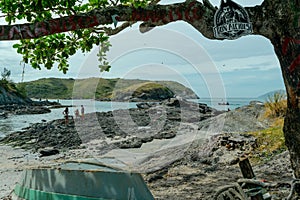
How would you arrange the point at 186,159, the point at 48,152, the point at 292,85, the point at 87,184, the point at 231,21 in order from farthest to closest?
the point at 48,152 < the point at 186,159 < the point at 292,85 < the point at 231,21 < the point at 87,184

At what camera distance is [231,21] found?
16.2ft

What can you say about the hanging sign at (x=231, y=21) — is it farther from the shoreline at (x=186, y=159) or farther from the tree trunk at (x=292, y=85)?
the shoreline at (x=186, y=159)

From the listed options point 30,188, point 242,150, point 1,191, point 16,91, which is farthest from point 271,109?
point 16,91

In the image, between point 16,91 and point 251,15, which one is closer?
point 251,15

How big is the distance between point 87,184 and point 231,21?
119 inches

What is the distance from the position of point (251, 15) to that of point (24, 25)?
10.8 feet

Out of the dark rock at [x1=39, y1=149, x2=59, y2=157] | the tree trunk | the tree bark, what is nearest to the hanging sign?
the tree bark

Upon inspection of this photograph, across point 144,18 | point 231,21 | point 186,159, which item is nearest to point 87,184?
point 144,18

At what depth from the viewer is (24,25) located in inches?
188

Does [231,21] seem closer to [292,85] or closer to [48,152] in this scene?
[292,85]

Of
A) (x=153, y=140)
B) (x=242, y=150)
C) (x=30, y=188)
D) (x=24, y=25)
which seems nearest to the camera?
(x=30, y=188)

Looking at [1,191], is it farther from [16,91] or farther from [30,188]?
[16,91]

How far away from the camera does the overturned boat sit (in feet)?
11.7

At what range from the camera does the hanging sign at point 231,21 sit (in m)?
4.88
